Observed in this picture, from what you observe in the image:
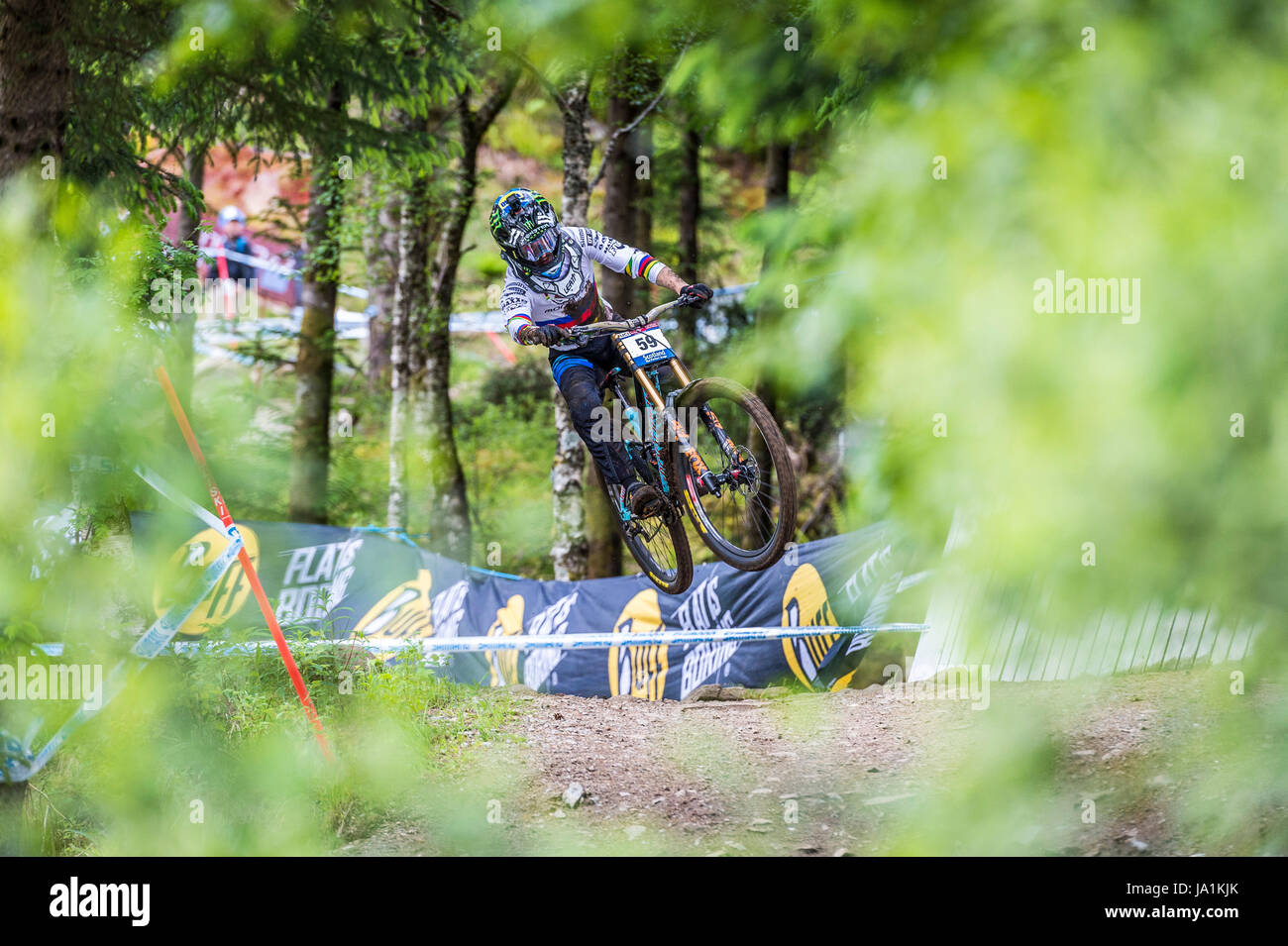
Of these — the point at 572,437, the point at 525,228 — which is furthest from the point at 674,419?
the point at 572,437

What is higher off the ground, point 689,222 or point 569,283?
point 689,222

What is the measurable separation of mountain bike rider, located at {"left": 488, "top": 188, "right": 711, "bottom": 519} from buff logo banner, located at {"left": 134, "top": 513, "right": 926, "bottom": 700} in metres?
1.97

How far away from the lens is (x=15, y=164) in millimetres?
5617

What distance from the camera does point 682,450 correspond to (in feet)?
17.5

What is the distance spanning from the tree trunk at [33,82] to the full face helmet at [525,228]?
258 cm

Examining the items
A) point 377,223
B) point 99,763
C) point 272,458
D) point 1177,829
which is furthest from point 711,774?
point 272,458

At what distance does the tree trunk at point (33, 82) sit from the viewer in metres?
5.61

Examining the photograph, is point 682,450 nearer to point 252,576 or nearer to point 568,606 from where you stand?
point 252,576

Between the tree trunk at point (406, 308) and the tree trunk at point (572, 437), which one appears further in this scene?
the tree trunk at point (406, 308)

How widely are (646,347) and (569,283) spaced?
21.4 inches

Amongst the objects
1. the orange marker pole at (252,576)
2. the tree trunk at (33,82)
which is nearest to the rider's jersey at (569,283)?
the orange marker pole at (252,576)

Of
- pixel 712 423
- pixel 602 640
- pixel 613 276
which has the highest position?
pixel 613 276

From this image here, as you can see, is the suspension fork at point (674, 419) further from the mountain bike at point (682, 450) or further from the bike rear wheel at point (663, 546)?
the bike rear wheel at point (663, 546)
